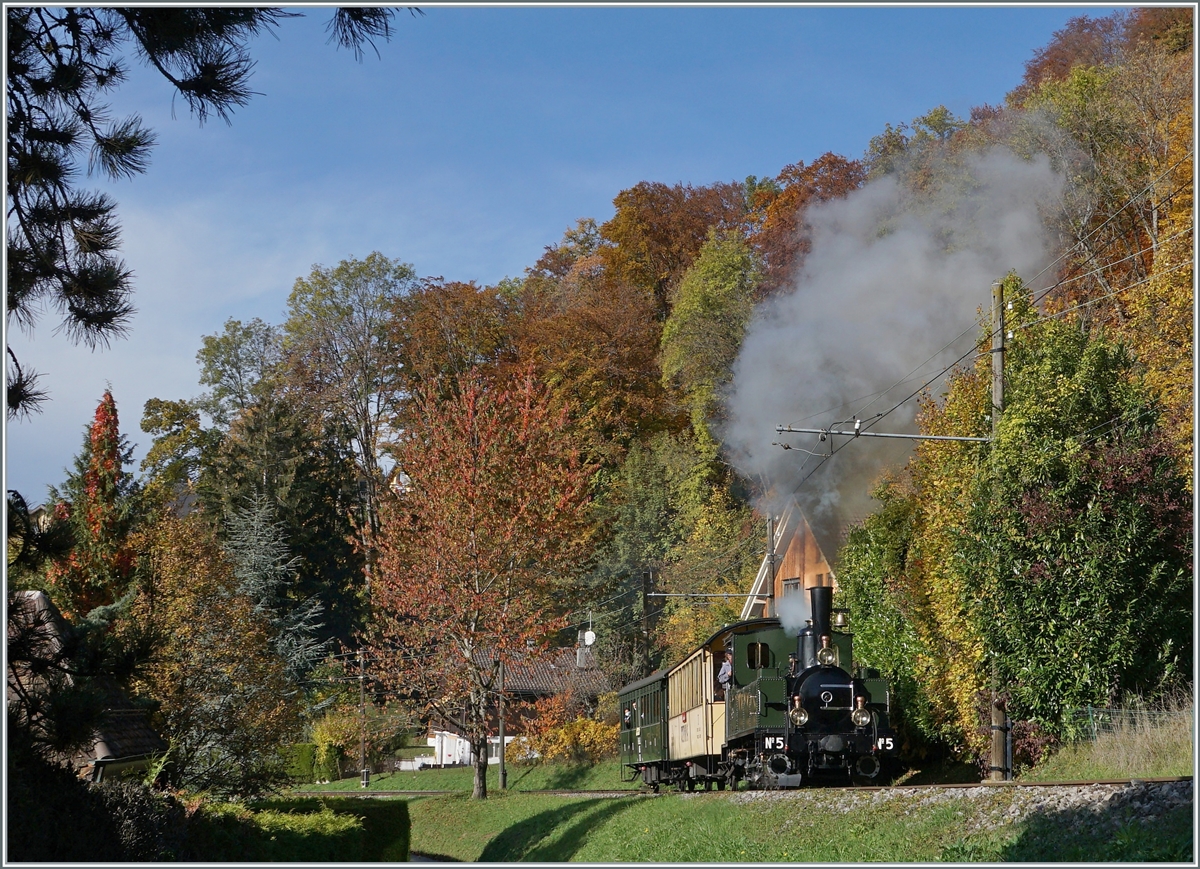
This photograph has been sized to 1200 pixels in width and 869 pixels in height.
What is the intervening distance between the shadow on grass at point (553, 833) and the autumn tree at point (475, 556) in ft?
11.1

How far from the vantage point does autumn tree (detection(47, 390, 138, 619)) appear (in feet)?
99.3

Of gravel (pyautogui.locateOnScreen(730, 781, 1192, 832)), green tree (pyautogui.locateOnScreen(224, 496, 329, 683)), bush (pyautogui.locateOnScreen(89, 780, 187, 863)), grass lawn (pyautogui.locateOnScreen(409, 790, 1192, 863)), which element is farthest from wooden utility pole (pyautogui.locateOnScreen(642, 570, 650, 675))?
bush (pyautogui.locateOnScreen(89, 780, 187, 863))

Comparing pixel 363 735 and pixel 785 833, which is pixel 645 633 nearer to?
pixel 363 735

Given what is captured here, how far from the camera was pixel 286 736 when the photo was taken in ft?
79.3

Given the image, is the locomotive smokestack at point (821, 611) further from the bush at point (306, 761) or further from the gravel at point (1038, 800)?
the bush at point (306, 761)

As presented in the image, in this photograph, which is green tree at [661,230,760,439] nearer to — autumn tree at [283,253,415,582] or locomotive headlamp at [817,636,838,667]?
autumn tree at [283,253,415,582]

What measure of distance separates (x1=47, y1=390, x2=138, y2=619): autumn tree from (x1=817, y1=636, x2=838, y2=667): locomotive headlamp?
19.3 metres

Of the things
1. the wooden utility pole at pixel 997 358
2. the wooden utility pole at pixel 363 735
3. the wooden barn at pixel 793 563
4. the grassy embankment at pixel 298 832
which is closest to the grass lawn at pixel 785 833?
the grassy embankment at pixel 298 832

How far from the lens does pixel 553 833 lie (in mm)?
20094

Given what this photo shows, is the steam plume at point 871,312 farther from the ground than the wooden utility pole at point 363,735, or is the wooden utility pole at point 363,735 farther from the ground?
the steam plume at point 871,312

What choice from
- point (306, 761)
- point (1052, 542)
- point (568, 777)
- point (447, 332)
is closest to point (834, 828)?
point (1052, 542)

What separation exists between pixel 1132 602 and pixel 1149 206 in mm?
16648

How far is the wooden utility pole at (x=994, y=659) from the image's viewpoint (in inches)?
626

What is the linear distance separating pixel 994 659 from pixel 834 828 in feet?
17.9
